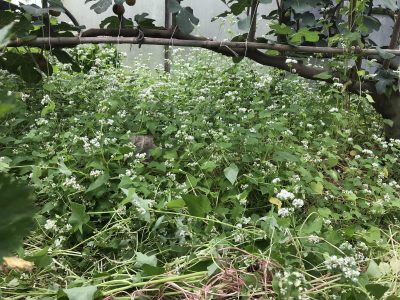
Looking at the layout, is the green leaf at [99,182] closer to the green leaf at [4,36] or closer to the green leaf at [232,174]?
the green leaf at [232,174]

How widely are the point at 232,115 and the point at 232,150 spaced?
31 centimetres

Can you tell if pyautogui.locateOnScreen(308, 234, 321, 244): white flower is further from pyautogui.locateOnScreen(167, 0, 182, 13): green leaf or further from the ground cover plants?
pyautogui.locateOnScreen(167, 0, 182, 13): green leaf

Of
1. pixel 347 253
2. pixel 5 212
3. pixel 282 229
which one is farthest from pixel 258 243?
pixel 5 212

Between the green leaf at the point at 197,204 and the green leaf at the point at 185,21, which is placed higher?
the green leaf at the point at 185,21

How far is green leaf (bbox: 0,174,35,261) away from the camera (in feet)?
1.56

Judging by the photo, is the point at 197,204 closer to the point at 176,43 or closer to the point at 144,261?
the point at 144,261

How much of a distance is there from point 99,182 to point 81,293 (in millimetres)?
430

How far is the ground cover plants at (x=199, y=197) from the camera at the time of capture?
0.91 meters

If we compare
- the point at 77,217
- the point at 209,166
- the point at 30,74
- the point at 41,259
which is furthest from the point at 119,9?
the point at 41,259

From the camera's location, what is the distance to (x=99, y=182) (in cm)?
123

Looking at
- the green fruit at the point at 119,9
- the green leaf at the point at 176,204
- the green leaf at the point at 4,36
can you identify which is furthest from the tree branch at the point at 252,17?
the green leaf at the point at 4,36

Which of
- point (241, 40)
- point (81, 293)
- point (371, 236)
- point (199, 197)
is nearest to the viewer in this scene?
point (81, 293)

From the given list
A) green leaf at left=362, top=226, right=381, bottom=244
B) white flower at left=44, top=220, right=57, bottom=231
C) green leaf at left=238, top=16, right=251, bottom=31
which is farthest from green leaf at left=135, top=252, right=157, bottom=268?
green leaf at left=238, top=16, right=251, bottom=31

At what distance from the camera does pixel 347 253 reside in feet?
3.25
